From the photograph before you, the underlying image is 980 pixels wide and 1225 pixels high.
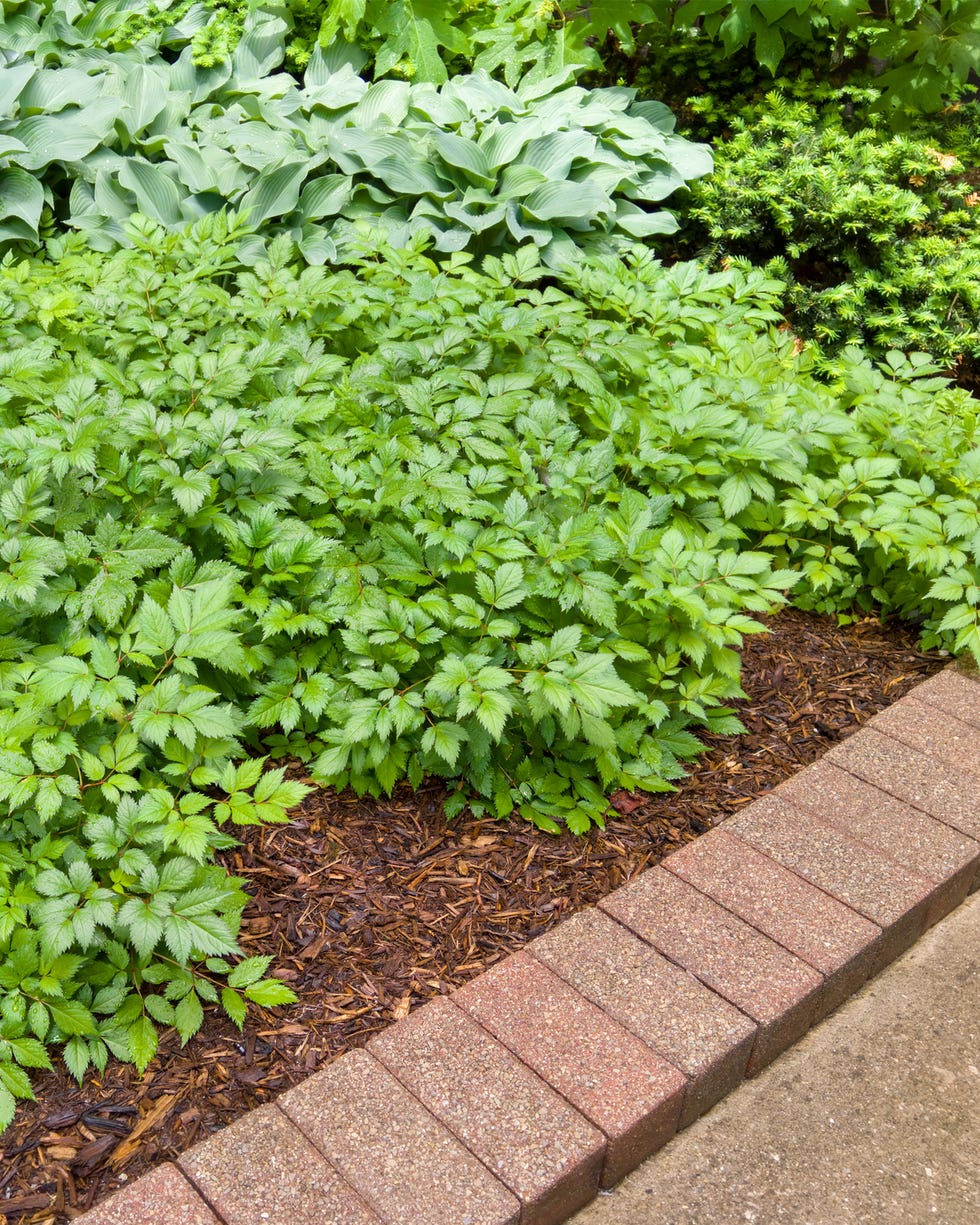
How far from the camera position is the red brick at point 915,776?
265 centimetres

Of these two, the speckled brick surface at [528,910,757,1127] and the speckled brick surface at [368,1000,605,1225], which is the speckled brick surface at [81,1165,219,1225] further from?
the speckled brick surface at [528,910,757,1127]

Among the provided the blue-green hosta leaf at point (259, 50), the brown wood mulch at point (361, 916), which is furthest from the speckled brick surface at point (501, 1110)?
the blue-green hosta leaf at point (259, 50)

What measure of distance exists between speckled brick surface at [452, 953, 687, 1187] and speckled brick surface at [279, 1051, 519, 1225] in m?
0.21

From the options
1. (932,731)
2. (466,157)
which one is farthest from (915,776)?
(466,157)

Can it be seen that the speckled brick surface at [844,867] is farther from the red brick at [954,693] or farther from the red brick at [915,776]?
the red brick at [954,693]

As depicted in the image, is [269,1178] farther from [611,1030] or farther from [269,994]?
[611,1030]

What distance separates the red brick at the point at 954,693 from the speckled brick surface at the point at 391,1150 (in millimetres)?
1859

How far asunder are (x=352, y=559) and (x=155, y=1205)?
1359 millimetres

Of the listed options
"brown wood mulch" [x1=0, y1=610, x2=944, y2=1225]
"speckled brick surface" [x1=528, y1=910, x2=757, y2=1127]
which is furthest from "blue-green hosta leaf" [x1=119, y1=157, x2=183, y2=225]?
"speckled brick surface" [x1=528, y1=910, x2=757, y2=1127]

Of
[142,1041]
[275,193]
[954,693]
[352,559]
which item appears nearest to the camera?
[142,1041]

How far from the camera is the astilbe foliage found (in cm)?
204

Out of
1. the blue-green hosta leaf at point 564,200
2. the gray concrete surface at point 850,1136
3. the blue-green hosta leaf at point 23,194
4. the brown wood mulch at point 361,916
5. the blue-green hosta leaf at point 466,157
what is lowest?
the gray concrete surface at point 850,1136

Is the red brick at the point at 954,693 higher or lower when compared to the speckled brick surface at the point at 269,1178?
lower

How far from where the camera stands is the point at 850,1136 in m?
2.06
